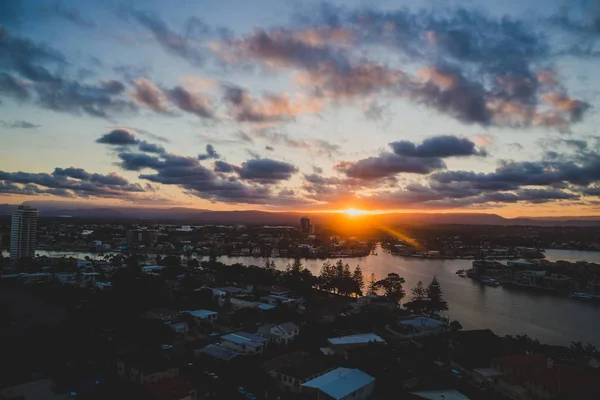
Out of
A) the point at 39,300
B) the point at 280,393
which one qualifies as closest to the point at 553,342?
the point at 280,393

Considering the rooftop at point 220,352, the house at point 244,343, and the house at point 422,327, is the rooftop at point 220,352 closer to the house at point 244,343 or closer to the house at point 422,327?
the house at point 244,343

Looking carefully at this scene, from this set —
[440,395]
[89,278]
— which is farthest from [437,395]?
[89,278]

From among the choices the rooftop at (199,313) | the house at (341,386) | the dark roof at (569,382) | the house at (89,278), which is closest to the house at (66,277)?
the house at (89,278)

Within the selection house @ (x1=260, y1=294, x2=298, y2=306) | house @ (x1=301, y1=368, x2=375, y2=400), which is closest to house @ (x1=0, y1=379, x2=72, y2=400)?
house @ (x1=301, y1=368, x2=375, y2=400)

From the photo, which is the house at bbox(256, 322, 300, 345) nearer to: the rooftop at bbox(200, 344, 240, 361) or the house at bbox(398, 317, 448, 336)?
the rooftop at bbox(200, 344, 240, 361)

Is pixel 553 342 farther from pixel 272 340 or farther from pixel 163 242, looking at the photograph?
pixel 163 242

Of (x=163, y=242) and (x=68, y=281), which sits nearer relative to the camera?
(x=68, y=281)
